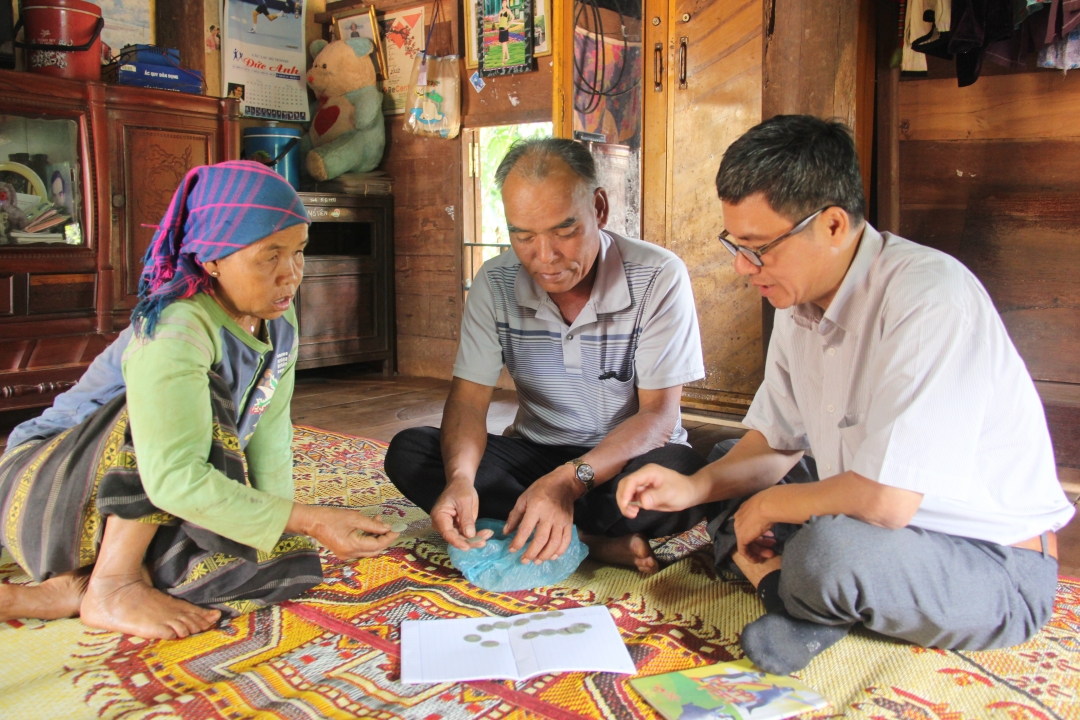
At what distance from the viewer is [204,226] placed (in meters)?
1.55

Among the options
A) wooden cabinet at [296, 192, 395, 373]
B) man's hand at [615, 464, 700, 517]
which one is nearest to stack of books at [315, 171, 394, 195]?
wooden cabinet at [296, 192, 395, 373]

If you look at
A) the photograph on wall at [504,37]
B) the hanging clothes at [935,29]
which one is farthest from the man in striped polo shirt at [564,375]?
the photograph on wall at [504,37]

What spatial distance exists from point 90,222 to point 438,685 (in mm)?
2744

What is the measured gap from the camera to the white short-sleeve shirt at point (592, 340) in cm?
195

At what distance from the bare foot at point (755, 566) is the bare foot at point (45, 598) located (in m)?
1.25

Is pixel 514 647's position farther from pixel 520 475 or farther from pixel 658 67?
pixel 658 67

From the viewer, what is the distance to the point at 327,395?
4188 mm

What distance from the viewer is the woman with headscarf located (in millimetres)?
1470

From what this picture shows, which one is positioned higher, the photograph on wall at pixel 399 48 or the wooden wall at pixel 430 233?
the photograph on wall at pixel 399 48

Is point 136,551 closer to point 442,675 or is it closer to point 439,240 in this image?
point 442,675

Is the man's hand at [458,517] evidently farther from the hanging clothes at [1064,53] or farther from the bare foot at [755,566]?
the hanging clothes at [1064,53]

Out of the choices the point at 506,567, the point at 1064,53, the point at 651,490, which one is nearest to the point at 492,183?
the point at 1064,53

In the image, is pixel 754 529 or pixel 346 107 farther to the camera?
pixel 346 107

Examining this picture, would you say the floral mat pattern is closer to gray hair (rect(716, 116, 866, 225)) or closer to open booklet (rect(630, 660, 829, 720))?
open booklet (rect(630, 660, 829, 720))
